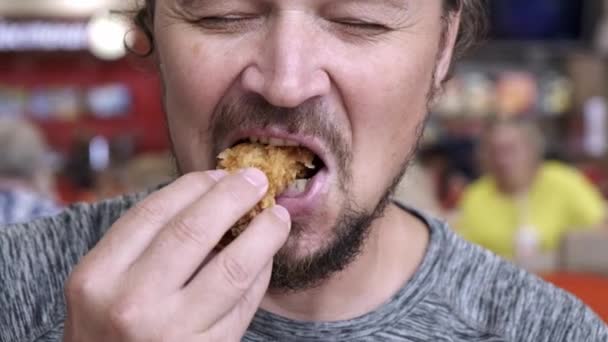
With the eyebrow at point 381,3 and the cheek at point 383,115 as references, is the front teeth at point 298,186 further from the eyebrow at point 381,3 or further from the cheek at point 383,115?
the eyebrow at point 381,3

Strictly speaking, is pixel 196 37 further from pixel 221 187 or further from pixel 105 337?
pixel 105 337

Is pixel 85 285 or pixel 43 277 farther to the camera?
pixel 43 277

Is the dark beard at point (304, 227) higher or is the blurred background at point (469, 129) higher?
the dark beard at point (304, 227)

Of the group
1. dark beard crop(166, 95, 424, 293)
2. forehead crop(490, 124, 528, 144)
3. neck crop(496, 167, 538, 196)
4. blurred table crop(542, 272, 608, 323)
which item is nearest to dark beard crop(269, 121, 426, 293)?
dark beard crop(166, 95, 424, 293)

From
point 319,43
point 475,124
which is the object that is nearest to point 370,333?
point 319,43

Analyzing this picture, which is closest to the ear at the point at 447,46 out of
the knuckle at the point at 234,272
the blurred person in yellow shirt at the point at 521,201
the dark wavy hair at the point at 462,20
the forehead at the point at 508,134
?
the dark wavy hair at the point at 462,20

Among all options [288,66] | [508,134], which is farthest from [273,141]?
[508,134]

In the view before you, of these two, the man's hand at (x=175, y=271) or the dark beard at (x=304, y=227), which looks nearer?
the man's hand at (x=175, y=271)
